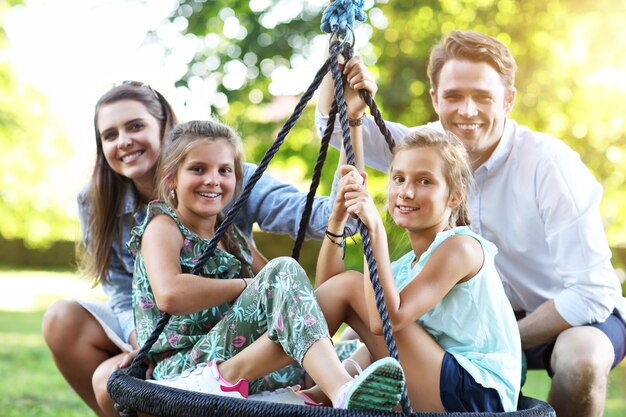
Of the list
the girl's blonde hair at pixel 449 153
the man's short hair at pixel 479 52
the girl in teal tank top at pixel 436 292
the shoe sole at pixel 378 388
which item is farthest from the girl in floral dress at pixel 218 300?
the man's short hair at pixel 479 52

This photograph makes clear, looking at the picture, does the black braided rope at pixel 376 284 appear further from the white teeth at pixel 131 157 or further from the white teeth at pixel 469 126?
the white teeth at pixel 131 157

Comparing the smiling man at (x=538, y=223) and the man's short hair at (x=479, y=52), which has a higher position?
the man's short hair at (x=479, y=52)

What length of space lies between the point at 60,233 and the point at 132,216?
49.6 ft

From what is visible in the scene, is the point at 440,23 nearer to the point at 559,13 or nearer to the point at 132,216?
the point at 559,13

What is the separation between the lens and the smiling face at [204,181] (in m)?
2.51

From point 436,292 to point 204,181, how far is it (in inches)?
32.5

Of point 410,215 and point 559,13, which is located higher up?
point 559,13

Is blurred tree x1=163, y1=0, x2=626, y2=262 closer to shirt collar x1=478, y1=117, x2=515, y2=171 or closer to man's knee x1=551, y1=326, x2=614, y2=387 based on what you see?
shirt collar x1=478, y1=117, x2=515, y2=171

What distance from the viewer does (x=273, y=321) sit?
215cm

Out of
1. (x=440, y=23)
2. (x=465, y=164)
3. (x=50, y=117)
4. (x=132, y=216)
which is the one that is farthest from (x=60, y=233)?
(x=465, y=164)

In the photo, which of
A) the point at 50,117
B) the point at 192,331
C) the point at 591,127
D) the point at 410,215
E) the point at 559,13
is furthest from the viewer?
the point at 50,117

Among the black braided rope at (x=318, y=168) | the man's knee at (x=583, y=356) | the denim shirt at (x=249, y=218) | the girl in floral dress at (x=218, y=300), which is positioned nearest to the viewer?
the girl in floral dress at (x=218, y=300)

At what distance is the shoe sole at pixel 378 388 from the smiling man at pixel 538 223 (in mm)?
1098

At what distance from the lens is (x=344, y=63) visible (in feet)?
8.05
